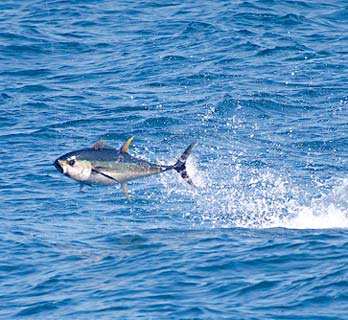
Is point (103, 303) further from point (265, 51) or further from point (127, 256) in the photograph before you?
point (265, 51)

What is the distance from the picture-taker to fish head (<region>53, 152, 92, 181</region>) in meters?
11.5

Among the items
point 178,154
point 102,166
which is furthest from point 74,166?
point 178,154

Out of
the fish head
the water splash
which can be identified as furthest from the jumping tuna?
the water splash

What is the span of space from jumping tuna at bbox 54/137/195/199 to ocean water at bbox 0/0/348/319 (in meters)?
1.12

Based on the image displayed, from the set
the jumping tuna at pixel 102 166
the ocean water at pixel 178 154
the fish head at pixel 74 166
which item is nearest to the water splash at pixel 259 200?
the ocean water at pixel 178 154

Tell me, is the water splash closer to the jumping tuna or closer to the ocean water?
the ocean water

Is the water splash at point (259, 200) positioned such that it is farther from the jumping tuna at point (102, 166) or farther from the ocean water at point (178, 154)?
the jumping tuna at point (102, 166)

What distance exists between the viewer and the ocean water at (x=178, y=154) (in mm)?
10993

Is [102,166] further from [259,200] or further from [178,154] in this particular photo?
[178,154]

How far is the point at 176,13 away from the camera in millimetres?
27188

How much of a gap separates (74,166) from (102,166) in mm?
366

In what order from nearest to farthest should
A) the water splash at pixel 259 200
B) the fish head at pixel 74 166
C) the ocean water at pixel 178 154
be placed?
the ocean water at pixel 178 154 < the fish head at pixel 74 166 < the water splash at pixel 259 200

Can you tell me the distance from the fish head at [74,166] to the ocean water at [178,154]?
1234 millimetres

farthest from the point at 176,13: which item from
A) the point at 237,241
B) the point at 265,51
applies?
the point at 237,241
